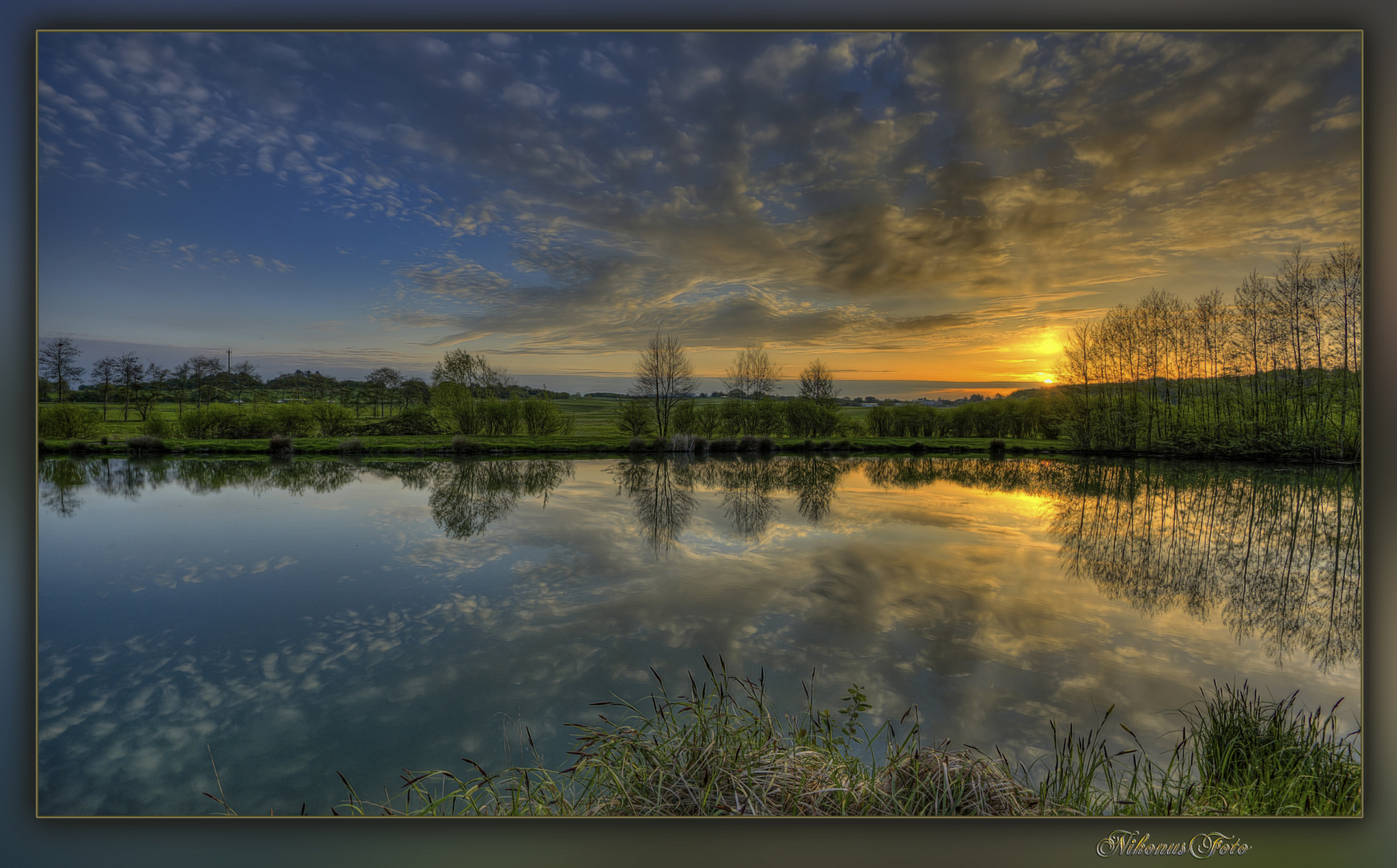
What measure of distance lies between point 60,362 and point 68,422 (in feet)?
5.28

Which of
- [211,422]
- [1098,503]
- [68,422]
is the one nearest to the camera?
[68,422]

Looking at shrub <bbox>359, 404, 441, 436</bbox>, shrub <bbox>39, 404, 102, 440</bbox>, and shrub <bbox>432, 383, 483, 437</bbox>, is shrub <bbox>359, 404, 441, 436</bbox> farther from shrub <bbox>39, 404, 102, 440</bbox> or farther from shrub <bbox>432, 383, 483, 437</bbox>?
shrub <bbox>39, 404, 102, 440</bbox>

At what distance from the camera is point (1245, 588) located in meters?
3.82

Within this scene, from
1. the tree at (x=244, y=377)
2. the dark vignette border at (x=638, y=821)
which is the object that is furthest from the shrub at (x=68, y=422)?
the tree at (x=244, y=377)

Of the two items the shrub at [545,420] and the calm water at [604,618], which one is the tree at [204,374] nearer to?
the calm water at [604,618]

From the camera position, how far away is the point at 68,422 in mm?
3668

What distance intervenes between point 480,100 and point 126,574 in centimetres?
648

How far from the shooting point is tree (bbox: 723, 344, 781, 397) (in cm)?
781

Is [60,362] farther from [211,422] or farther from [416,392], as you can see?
[416,392]

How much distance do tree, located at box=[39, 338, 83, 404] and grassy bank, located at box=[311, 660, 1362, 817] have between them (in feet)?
10.0

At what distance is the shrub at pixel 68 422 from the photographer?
300 centimetres

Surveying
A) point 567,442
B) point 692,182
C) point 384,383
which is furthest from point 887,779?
point 567,442

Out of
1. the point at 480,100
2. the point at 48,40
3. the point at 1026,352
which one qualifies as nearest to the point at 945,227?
the point at 1026,352

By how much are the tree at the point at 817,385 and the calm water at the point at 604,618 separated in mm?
4908
